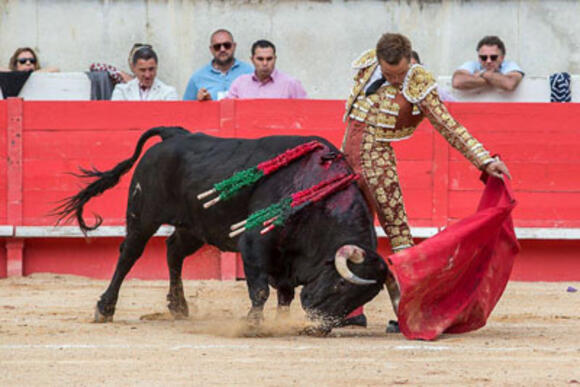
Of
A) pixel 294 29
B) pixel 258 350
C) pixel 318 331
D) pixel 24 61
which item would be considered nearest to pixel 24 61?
pixel 24 61

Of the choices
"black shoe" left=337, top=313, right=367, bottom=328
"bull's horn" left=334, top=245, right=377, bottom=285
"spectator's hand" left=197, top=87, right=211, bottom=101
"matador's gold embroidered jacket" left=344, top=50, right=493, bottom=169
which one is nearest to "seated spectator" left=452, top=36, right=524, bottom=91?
"spectator's hand" left=197, top=87, right=211, bottom=101

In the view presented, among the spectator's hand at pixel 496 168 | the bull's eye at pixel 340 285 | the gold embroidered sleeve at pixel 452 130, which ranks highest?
the gold embroidered sleeve at pixel 452 130

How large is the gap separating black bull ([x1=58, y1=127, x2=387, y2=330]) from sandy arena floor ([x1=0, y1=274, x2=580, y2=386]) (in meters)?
0.16

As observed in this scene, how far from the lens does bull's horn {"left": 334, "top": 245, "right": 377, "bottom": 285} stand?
4.95 m

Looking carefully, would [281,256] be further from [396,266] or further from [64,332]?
[64,332]

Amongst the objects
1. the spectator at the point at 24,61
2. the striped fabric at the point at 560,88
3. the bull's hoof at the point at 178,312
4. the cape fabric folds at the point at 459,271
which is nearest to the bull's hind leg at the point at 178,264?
the bull's hoof at the point at 178,312

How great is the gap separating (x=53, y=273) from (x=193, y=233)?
254 cm

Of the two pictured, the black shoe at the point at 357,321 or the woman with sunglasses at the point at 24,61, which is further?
the woman with sunglasses at the point at 24,61

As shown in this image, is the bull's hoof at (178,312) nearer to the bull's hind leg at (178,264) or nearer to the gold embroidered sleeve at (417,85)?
the bull's hind leg at (178,264)

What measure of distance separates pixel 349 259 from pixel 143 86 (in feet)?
11.2

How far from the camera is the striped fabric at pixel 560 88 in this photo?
821cm

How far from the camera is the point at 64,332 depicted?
5.24 meters

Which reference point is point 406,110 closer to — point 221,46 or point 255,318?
point 255,318

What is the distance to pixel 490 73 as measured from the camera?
8.07 meters
